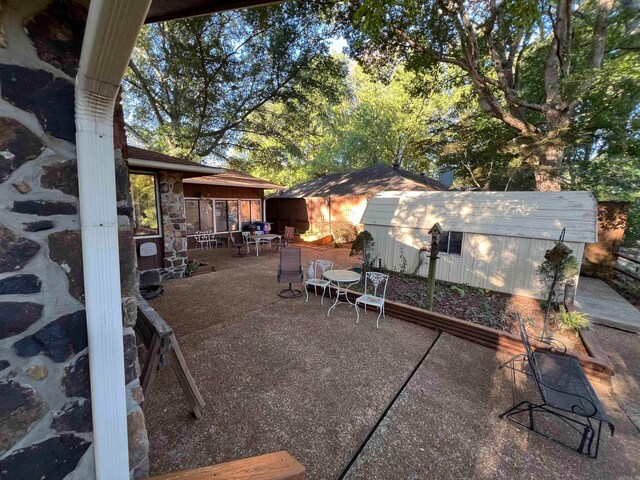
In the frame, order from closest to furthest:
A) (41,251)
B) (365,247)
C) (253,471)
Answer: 1. (41,251)
2. (253,471)
3. (365,247)

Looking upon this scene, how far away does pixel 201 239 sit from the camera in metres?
10.7

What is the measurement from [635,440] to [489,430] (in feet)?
4.30

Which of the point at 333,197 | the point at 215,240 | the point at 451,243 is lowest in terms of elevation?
the point at 215,240

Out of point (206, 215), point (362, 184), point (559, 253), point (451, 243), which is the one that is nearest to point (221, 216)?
point (206, 215)

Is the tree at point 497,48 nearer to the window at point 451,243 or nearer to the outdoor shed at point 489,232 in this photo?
the outdoor shed at point 489,232

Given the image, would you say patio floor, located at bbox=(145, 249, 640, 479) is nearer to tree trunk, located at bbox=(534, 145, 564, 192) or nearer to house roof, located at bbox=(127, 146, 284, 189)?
house roof, located at bbox=(127, 146, 284, 189)

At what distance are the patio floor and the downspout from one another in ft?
3.73

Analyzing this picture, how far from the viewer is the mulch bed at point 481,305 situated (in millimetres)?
4238

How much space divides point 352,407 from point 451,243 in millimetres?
4680

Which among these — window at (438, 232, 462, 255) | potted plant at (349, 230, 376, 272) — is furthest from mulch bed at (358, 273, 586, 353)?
potted plant at (349, 230, 376, 272)

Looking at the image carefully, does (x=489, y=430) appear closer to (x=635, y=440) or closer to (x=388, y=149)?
(x=635, y=440)

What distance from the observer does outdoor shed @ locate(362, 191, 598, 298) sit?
5.05m

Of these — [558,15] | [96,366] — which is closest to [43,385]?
[96,366]

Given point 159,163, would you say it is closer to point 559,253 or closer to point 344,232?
point 559,253
